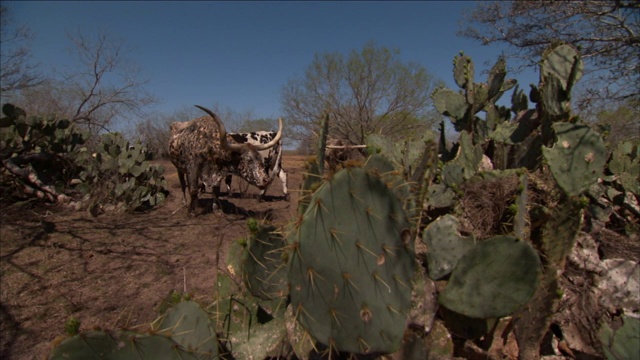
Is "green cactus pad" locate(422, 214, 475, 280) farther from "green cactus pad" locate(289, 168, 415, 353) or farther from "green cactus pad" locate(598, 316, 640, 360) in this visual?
"green cactus pad" locate(598, 316, 640, 360)

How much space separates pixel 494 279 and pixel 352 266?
2.19ft

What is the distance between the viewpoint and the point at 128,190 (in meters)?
7.66

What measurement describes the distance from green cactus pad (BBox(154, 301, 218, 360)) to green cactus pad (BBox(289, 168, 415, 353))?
0.42 metres

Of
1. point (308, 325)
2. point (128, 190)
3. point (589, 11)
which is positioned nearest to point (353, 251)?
point (308, 325)

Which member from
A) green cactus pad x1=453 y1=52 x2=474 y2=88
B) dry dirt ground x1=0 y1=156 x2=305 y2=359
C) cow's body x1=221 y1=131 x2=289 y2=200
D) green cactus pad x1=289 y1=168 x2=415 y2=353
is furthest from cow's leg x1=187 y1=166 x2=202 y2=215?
green cactus pad x1=289 y1=168 x2=415 y2=353

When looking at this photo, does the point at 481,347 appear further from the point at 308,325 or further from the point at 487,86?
the point at 487,86

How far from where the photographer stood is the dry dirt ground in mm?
3477

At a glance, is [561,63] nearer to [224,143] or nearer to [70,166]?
[224,143]

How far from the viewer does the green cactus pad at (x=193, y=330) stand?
140cm

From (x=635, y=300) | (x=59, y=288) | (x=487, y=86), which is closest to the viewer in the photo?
(x=635, y=300)

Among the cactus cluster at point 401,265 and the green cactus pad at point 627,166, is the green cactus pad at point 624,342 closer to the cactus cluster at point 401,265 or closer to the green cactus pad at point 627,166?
the cactus cluster at point 401,265

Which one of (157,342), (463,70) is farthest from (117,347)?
(463,70)

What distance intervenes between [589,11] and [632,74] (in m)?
1.83

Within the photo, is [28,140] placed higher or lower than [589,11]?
lower
